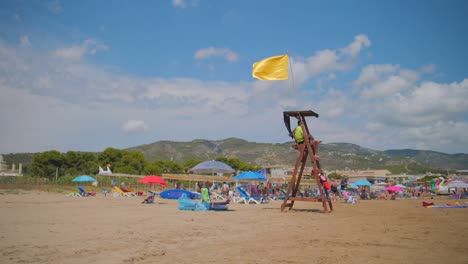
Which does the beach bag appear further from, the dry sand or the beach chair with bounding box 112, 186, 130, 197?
the beach chair with bounding box 112, 186, 130, 197

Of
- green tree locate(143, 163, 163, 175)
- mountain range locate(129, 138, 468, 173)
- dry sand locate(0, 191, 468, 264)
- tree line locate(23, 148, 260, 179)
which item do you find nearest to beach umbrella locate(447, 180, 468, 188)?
dry sand locate(0, 191, 468, 264)

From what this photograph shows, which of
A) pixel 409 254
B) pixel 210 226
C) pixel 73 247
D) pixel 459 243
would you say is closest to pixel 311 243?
pixel 409 254

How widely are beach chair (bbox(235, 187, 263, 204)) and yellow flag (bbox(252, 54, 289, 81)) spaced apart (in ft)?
32.5

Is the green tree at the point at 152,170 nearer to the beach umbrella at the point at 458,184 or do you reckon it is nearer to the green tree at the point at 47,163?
the green tree at the point at 47,163

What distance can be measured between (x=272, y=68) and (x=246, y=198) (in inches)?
416

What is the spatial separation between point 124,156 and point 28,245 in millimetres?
62176

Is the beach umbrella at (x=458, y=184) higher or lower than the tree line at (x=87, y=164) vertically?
lower

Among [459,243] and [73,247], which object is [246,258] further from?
[459,243]

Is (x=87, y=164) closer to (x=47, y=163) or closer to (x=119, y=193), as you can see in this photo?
(x=47, y=163)

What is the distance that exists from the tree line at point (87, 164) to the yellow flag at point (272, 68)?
132ft

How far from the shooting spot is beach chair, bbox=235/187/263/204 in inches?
893

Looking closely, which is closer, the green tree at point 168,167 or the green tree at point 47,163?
the green tree at point 47,163

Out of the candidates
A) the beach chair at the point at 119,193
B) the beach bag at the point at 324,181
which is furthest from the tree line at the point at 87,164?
the beach bag at the point at 324,181

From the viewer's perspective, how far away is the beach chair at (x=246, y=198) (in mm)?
22688
